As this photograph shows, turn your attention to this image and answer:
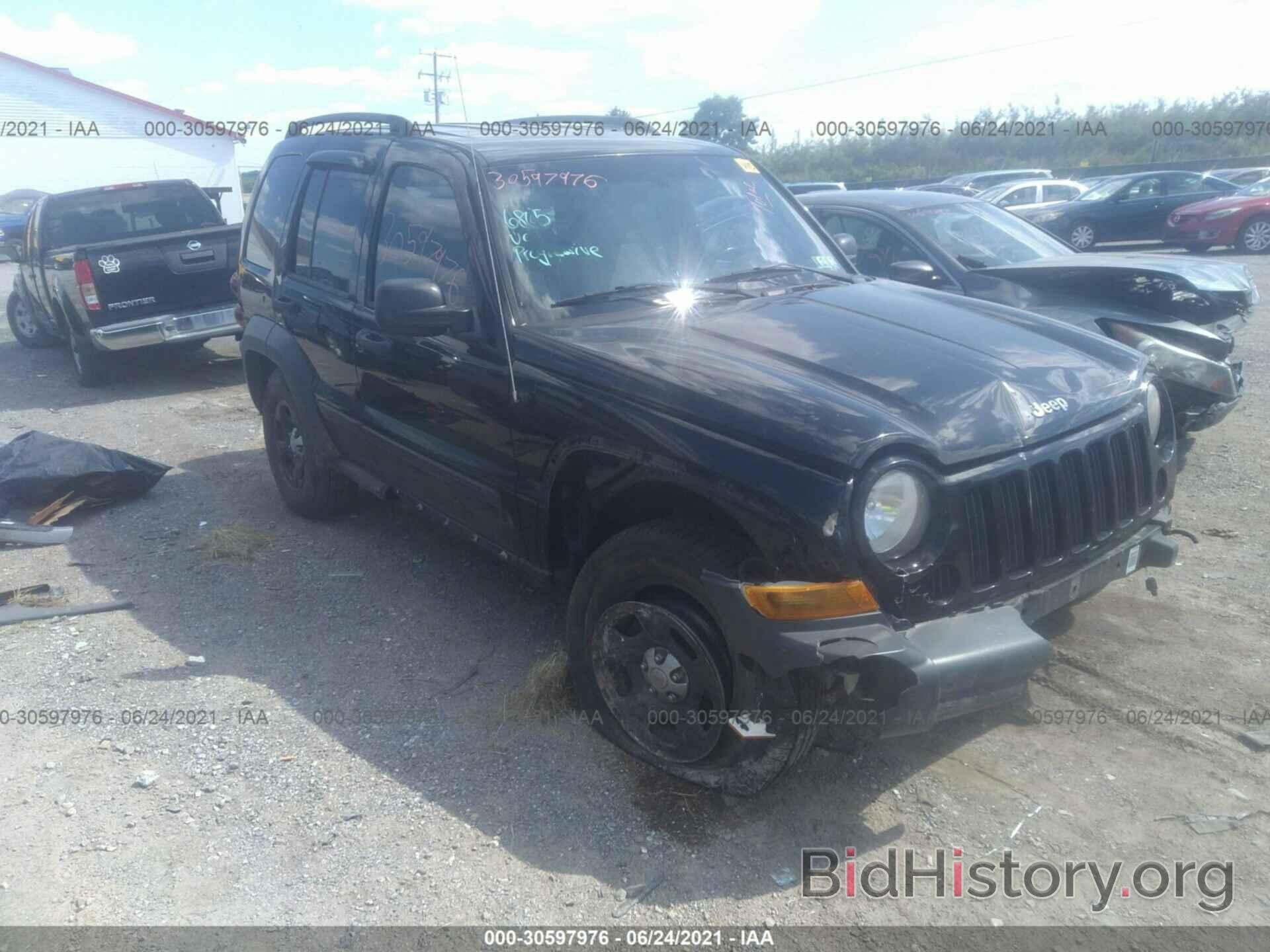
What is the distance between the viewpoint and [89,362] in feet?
33.6

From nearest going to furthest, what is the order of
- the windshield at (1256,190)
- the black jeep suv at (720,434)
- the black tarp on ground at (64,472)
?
the black jeep suv at (720,434) < the black tarp on ground at (64,472) < the windshield at (1256,190)

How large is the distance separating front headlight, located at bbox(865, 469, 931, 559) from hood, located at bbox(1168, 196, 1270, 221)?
18188mm

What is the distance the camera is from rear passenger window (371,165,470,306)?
413 centimetres

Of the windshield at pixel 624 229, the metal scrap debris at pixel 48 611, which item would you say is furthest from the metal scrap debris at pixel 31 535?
the windshield at pixel 624 229

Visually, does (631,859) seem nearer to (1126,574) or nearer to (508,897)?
(508,897)

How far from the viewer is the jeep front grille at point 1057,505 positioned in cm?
304

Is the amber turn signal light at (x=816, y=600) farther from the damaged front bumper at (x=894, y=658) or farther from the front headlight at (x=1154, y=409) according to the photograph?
the front headlight at (x=1154, y=409)

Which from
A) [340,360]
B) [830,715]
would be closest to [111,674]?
[340,360]

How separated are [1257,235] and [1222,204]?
0.85 metres

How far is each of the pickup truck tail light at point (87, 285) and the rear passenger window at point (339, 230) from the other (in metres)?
5.46

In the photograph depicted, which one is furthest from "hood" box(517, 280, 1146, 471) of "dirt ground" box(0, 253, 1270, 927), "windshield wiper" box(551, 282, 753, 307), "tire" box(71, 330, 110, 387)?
"tire" box(71, 330, 110, 387)

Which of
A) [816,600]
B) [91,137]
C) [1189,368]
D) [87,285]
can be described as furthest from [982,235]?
[91,137]

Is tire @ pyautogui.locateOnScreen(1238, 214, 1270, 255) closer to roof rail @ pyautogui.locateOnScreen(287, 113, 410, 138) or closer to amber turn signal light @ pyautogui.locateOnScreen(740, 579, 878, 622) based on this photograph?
roof rail @ pyautogui.locateOnScreen(287, 113, 410, 138)

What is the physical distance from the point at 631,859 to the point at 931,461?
1.50 metres
